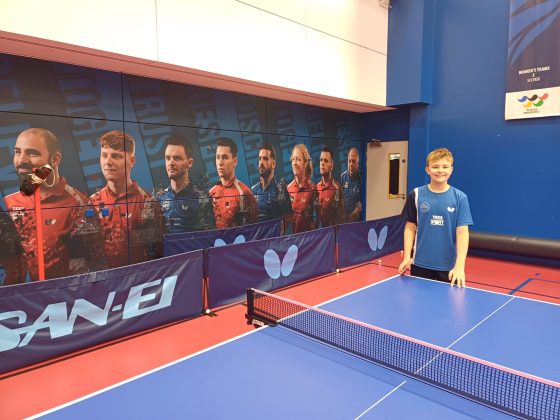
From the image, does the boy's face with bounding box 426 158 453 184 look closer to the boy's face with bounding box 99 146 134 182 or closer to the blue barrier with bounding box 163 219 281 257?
the blue barrier with bounding box 163 219 281 257

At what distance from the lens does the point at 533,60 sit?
23.9 feet

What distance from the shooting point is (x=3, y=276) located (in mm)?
4980

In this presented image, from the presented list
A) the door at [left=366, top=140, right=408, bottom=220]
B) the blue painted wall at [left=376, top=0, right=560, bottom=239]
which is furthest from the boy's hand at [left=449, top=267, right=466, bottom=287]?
the door at [left=366, top=140, right=408, bottom=220]

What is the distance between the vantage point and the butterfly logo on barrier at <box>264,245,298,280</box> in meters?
5.39

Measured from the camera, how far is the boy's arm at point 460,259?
10.6ft

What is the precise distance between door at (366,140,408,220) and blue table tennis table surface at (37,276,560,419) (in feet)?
23.5

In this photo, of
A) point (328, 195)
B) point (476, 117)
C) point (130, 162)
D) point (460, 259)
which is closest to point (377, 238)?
point (328, 195)

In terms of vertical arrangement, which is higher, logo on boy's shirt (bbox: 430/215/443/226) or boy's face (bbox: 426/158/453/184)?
boy's face (bbox: 426/158/453/184)

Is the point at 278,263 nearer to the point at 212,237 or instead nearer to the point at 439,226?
the point at 212,237

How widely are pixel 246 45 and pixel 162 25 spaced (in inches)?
54.7

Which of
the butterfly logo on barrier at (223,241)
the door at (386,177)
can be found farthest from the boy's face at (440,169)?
the door at (386,177)

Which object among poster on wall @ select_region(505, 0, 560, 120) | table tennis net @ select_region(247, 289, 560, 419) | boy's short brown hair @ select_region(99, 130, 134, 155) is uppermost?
poster on wall @ select_region(505, 0, 560, 120)

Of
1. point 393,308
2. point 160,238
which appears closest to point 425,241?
point 393,308

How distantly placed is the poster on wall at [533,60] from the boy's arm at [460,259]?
548 cm
